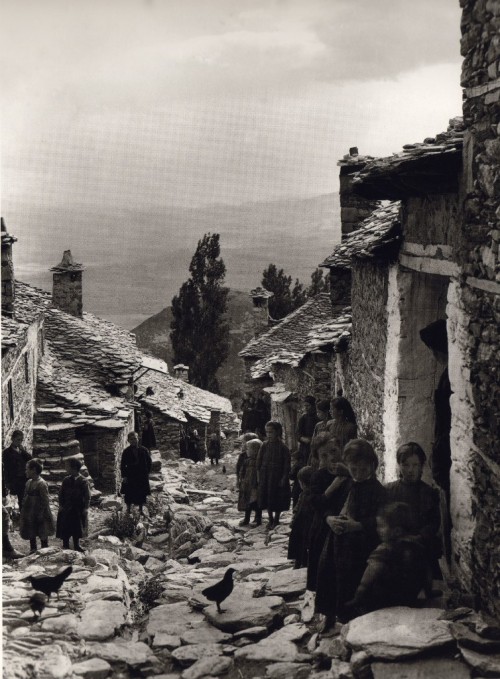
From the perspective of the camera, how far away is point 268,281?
1874 inches

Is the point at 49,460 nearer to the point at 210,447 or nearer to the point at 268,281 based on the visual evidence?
the point at 210,447

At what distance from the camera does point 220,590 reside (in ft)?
22.5

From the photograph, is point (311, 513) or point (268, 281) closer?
point (311, 513)

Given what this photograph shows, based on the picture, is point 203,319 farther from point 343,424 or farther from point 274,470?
point 343,424

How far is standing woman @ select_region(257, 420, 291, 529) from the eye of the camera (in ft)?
35.8

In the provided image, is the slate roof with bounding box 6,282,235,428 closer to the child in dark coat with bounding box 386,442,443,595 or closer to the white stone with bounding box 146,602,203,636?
the white stone with bounding box 146,602,203,636

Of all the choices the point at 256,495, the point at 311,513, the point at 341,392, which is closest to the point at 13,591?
the point at 311,513

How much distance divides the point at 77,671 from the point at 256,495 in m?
6.02

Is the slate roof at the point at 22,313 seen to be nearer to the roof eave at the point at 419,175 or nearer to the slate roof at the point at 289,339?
the slate roof at the point at 289,339

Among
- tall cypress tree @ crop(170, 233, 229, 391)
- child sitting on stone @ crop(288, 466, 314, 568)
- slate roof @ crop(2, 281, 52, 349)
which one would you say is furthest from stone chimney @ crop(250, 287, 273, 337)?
child sitting on stone @ crop(288, 466, 314, 568)

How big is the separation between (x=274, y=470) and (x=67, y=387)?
33.8ft

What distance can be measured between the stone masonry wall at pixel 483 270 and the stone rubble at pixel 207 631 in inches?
21.3

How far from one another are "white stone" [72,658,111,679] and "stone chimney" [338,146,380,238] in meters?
10.7

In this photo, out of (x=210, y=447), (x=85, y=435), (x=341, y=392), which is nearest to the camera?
(x=341, y=392)
